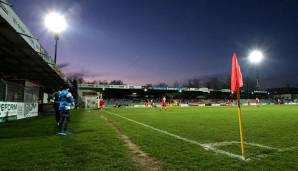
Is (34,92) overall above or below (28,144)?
above

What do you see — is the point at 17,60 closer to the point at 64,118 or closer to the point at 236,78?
→ the point at 64,118

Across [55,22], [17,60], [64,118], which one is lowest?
[64,118]

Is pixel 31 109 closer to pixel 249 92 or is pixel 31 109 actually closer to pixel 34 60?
pixel 34 60

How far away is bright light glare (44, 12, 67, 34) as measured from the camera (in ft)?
94.6

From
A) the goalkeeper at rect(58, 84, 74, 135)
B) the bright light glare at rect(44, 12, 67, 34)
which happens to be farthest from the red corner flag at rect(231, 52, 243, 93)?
the bright light glare at rect(44, 12, 67, 34)

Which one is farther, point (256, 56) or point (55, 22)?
point (256, 56)

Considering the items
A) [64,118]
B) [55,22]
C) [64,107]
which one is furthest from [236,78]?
[55,22]

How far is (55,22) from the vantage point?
29500 mm

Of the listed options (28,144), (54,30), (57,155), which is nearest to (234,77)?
(57,155)

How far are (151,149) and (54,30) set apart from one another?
87.2ft

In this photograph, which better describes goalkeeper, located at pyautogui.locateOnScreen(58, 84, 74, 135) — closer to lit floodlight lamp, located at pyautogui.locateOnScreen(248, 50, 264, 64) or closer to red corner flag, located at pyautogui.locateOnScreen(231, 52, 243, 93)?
red corner flag, located at pyautogui.locateOnScreen(231, 52, 243, 93)

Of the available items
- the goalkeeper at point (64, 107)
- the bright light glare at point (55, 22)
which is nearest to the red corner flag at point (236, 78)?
the goalkeeper at point (64, 107)

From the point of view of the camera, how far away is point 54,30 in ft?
101

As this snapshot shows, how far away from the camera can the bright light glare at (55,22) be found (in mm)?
28845
